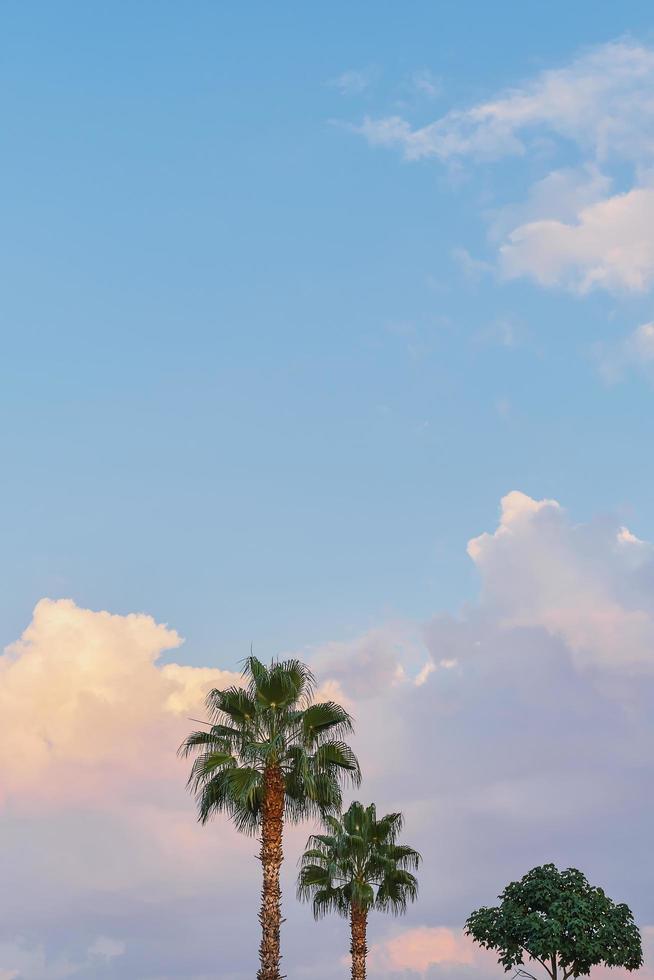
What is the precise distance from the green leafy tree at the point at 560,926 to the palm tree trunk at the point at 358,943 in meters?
6.76

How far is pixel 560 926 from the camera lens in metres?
51.8

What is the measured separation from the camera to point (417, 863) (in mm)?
51875

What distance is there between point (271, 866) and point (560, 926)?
17.4 m

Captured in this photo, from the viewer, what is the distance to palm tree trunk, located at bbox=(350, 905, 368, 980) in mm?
50469

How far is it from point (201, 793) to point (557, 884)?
19.8 m

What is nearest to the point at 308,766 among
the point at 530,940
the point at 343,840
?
the point at 343,840

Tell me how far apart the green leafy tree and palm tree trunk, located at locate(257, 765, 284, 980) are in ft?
54.3

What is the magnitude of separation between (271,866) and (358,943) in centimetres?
1203

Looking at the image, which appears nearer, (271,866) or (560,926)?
(271,866)

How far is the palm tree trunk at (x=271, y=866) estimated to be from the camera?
3994 cm

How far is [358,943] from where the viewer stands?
50.5 m

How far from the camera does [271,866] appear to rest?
4084 cm

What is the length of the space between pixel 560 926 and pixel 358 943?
352 inches

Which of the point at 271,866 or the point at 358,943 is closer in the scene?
the point at 271,866
